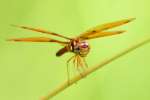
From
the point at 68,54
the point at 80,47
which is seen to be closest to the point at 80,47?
the point at 80,47

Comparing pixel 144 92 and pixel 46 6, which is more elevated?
pixel 46 6

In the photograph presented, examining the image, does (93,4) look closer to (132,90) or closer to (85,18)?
(85,18)

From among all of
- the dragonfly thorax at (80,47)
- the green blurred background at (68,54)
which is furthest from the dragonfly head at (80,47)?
the green blurred background at (68,54)

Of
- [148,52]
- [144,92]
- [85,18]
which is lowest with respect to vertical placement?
[144,92]

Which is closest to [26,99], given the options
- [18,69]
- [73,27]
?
[18,69]

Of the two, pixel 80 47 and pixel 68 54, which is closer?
pixel 80 47

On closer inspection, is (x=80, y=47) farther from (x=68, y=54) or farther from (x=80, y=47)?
(x=68, y=54)

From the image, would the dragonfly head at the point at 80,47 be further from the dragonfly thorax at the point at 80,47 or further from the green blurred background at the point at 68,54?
the green blurred background at the point at 68,54
